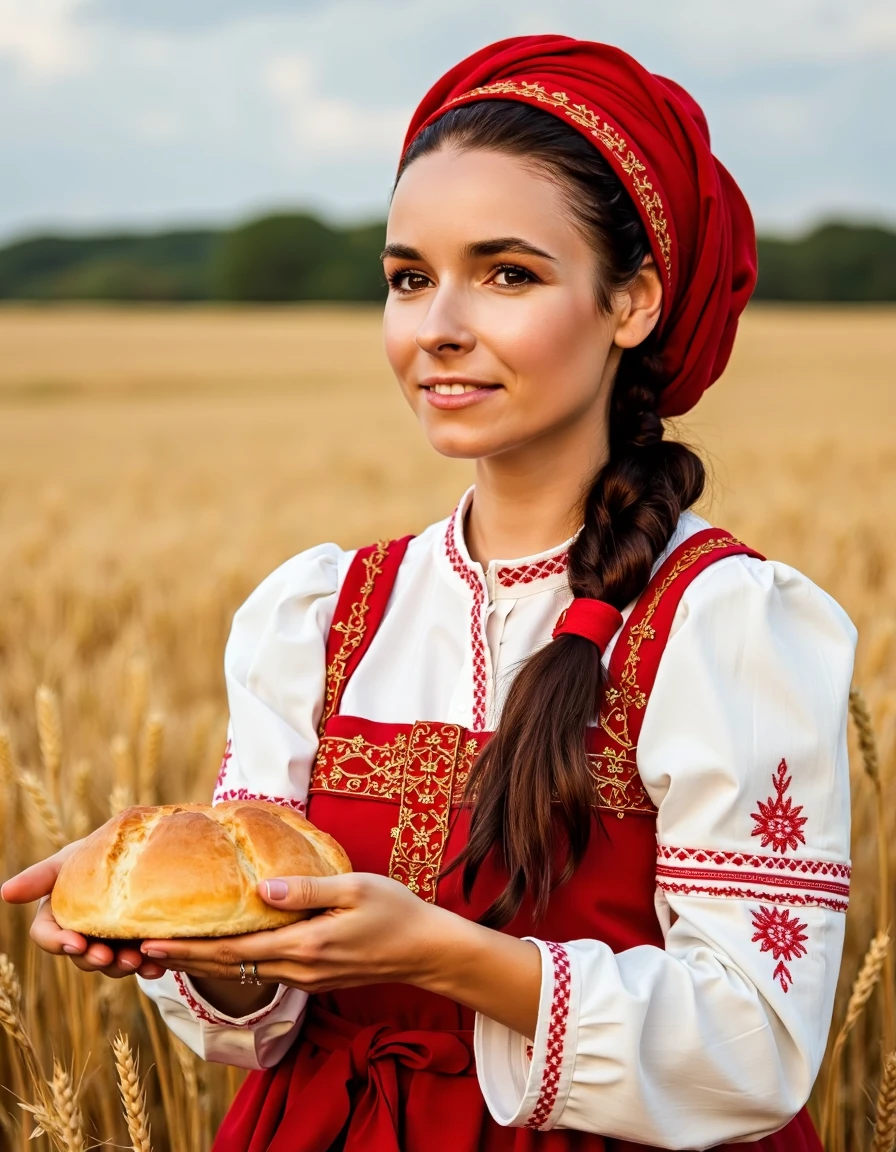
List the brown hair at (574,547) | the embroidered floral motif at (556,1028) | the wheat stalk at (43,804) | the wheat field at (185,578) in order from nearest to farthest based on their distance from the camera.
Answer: the embroidered floral motif at (556,1028) < the brown hair at (574,547) < the wheat stalk at (43,804) < the wheat field at (185,578)

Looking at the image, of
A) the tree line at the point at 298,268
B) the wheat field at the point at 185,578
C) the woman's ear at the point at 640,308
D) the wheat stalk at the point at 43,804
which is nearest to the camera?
the woman's ear at the point at 640,308

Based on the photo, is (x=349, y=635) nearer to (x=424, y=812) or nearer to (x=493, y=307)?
(x=424, y=812)

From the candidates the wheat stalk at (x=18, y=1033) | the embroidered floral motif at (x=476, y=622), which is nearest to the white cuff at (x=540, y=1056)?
the embroidered floral motif at (x=476, y=622)

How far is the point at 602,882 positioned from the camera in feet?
4.85

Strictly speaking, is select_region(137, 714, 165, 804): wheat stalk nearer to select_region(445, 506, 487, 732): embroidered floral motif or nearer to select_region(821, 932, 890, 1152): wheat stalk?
select_region(445, 506, 487, 732): embroidered floral motif

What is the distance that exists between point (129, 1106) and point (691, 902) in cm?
61

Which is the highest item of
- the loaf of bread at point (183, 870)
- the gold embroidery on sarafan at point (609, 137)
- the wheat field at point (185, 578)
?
the gold embroidery on sarafan at point (609, 137)

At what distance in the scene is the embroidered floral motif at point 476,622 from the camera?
1.60 m

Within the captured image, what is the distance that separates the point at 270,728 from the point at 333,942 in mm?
441

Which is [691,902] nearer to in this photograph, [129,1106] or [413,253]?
[129,1106]

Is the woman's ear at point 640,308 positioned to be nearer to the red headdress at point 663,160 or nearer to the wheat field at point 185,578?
the red headdress at point 663,160

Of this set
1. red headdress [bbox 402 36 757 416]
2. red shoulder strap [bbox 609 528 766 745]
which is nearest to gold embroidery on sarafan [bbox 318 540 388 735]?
red shoulder strap [bbox 609 528 766 745]

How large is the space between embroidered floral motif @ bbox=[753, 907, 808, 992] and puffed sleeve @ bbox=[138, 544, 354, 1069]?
0.57m

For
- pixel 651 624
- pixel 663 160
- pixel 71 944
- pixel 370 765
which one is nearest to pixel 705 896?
pixel 651 624
